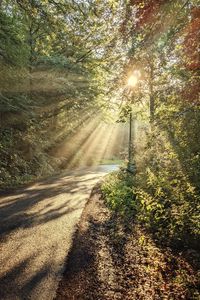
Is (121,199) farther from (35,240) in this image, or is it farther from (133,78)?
(133,78)

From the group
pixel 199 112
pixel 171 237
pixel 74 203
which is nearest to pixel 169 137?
pixel 199 112

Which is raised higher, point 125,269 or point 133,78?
point 133,78

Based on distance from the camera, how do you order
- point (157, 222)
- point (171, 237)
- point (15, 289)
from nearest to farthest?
point (15, 289) → point (171, 237) → point (157, 222)

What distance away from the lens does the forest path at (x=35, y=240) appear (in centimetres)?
557

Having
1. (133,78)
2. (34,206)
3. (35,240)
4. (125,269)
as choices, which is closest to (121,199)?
(34,206)

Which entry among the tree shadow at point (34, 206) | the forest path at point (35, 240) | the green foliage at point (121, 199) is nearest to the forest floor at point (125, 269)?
the forest path at point (35, 240)

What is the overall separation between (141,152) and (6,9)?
28.6 ft

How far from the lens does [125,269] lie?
6.50 meters

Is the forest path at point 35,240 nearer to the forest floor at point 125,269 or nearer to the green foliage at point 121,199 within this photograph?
the forest floor at point 125,269

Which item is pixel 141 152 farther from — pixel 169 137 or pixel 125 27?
pixel 125 27

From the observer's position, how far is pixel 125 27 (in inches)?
278

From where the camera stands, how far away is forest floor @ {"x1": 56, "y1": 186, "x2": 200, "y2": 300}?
5516mm

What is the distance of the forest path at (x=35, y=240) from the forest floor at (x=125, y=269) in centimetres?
30

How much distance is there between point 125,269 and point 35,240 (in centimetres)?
247
